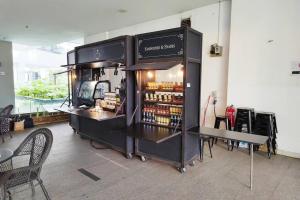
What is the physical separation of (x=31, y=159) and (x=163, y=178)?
1878 millimetres

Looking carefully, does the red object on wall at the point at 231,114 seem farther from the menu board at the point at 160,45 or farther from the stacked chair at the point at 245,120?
the menu board at the point at 160,45

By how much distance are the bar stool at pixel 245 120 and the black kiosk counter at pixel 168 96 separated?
3.88 ft

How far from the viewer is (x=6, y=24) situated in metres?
6.34

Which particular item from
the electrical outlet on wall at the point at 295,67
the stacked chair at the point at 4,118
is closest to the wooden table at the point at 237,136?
the electrical outlet on wall at the point at 295,67

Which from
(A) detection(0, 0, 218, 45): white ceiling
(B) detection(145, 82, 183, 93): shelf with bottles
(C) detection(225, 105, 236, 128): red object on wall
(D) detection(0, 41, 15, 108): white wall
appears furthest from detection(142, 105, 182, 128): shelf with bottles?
(D) detection(0, 41, 15, 108): white wall

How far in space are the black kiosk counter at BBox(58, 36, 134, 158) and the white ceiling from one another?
1101 mm

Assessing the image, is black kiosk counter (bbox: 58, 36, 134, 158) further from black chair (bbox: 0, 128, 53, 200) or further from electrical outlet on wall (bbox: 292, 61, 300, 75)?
electrical outlet on wall (bbox: 292, 61, 300, 75)

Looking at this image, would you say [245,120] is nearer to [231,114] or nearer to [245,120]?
[245,120]

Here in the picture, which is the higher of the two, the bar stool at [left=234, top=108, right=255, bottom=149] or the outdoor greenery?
the outdoor greenery

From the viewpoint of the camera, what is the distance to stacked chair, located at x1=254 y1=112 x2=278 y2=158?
394 centimetres

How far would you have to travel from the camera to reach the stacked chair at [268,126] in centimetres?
394

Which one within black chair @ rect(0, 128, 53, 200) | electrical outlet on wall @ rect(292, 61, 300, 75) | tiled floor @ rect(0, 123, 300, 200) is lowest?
tiled floor @ rect(0, 123, 300, 200)

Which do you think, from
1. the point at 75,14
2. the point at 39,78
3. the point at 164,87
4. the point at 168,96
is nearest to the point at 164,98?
the point at 168,96

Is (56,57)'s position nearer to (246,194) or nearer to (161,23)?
(161,23)
